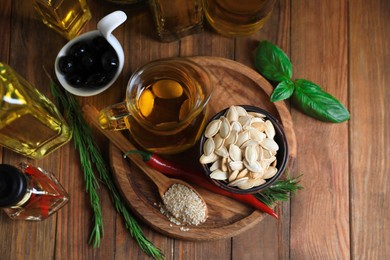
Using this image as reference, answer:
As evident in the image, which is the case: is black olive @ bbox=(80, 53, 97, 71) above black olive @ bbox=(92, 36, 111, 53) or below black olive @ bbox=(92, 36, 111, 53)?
below

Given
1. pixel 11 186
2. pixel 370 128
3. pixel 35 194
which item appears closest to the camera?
Answer: pixel 11 186

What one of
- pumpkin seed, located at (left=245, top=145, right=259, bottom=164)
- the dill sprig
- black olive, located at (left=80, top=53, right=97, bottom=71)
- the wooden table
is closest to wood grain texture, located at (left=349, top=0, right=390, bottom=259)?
the wooden table

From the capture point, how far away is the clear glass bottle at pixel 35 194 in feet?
2.70

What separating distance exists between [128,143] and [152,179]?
0.28 ft

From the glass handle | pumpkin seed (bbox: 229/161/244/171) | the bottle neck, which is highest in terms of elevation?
the glass handle

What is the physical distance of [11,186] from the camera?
2.64 ft

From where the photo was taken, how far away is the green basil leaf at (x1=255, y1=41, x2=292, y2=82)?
977mm

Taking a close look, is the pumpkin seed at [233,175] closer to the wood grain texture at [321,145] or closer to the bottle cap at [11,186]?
the wood grain texture at [321,145]

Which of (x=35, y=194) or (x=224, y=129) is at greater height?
(x=224, y=129)

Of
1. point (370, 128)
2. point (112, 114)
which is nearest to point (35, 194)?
point (112, 114)

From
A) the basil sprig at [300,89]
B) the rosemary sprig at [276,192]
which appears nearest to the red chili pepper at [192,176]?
the rosemary sprig at [276,192]

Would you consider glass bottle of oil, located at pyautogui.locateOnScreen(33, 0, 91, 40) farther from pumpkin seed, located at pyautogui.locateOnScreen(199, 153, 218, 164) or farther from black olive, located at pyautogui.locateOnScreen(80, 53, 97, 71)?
pumpkin seed, located at pyautogui.locateOnScreen(199, 153, 218, 164)

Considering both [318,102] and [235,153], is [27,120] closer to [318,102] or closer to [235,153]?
[235,153]

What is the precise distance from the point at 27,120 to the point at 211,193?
375mm
